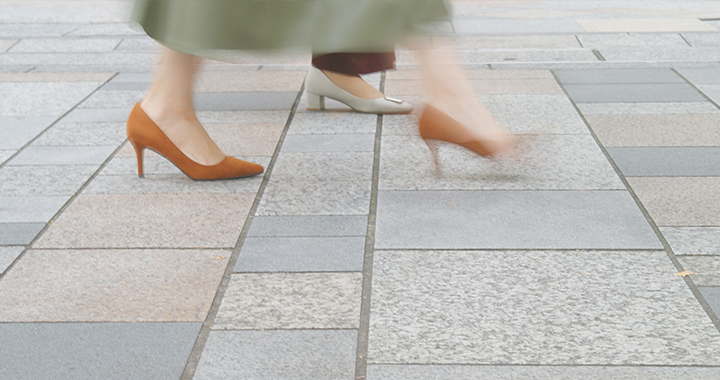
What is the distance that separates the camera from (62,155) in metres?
3.22

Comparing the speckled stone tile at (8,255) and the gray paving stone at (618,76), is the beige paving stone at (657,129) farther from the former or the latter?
the speckled stone tile at (8,255)

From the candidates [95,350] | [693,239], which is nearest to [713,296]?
[693,239]

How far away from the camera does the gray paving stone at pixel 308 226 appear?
2.40m

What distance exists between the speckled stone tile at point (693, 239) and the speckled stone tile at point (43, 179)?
200 cm

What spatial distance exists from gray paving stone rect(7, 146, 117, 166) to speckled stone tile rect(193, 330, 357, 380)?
5.26 ft

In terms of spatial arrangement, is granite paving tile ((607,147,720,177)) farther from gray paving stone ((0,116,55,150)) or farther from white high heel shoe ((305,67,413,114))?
gray paving stone ((0,116,55,150))

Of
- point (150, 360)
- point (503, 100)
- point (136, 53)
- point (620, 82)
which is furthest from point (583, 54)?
point (150, 360)

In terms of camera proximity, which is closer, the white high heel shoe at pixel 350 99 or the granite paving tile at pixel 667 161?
the granite paving tile at pixel 667 161

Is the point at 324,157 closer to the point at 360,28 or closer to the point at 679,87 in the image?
the point at 360,28

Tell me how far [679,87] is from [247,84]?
7.79 feet

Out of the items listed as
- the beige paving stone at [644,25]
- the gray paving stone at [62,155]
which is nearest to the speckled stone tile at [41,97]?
the gray paving stone at [62,155]

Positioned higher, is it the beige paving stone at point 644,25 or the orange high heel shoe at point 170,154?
the orange high heel shoe at point 170,154

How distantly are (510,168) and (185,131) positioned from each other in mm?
1209

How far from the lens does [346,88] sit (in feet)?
12.3
